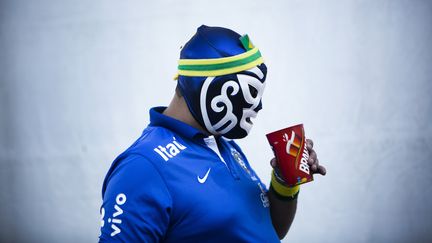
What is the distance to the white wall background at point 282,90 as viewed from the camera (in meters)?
2.98

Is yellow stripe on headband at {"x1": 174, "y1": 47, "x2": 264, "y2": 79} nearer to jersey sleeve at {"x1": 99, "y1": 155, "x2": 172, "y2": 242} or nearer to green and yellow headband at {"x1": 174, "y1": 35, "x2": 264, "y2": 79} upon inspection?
green and yellow headband at {"x1": 174, "y1": 35, "x2": 264, "y2": 79}

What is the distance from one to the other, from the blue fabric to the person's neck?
0.13ft

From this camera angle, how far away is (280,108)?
9.93 feet

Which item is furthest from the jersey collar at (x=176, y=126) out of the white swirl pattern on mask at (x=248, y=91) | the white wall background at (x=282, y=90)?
the white wall background at (x=282, y=90)

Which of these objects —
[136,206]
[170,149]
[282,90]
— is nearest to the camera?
[136,206]

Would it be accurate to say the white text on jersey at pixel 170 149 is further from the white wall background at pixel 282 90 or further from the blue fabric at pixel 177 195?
the white wall background at pixel 282 90

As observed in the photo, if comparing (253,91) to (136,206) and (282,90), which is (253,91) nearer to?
(136,206)

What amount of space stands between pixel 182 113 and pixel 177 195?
1.08 ft

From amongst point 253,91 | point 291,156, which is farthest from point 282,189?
point 253,91

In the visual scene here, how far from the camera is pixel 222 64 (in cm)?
135

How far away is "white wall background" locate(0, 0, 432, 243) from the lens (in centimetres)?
298
